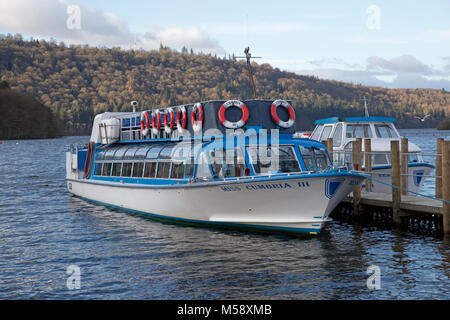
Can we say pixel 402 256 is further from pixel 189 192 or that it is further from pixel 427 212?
pixel 189 192

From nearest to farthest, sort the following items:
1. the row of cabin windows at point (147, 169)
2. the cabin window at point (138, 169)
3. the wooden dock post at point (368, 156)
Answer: the row of cabin windows at point (147, 169)
the wooden dock post at point (368, 156)
the cabin window at point (138, 169)

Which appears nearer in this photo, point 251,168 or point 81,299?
point 81,299

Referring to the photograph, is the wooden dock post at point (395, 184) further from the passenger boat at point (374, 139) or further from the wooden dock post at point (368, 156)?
the passenger boat at point (374, 139)

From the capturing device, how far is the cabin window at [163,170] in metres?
21.9

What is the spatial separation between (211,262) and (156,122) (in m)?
10.3


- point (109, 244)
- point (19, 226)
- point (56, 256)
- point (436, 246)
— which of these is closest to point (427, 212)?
point (436, 246)

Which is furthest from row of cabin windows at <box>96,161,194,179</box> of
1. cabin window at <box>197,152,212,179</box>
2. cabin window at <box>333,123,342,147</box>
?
cabin window at <box>333,123,342,147</box>

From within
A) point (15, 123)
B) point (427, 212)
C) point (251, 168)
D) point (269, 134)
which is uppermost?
point (15, 123)

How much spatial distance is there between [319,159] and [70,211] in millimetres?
15019

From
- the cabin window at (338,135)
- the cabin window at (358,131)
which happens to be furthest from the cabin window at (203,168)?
the cabin window at (358,131)

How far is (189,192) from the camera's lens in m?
19.7

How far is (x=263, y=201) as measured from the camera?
17922 millimetres

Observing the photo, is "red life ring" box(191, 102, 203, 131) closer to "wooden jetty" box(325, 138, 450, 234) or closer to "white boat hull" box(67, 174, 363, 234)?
"white boat hull" box(67, 174, 363, 234)
